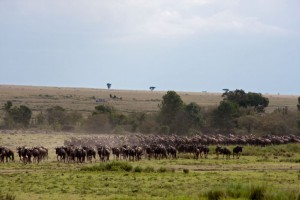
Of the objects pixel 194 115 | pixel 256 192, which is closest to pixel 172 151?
pixel 256 192

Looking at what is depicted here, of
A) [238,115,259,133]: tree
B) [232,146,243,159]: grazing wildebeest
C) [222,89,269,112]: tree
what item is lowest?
[232,146,243,159]: grazing wildebeest

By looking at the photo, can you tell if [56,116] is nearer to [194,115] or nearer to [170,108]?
[170,108]

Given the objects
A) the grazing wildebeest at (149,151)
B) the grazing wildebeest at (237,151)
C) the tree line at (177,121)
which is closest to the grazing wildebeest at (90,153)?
the grazing wildebeest at (149,151)

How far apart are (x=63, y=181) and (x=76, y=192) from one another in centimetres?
457

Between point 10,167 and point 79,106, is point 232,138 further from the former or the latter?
point 79,106

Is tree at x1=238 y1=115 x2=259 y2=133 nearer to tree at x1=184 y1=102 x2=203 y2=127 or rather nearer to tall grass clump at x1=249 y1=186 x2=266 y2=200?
tree at x1=184 y1=102 x2=203 y2=127

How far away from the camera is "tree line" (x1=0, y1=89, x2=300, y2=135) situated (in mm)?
89238

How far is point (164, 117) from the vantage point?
9419cm

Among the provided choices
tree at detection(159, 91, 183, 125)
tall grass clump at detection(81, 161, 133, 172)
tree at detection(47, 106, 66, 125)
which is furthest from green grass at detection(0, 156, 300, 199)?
tree at detection(47, 106, 66, 125)

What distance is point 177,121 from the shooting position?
93000 millimetres

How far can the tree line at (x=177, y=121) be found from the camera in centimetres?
8924

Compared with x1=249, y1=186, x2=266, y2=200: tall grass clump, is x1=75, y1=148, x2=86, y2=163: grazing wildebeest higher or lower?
lower

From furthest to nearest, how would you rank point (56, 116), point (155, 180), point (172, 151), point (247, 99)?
point (247, 99)
point (56, 116)
point (172, 151)
point (155, 180)

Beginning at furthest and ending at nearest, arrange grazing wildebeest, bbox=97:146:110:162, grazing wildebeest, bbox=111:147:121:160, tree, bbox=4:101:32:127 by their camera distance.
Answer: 1. tree, bbox=4:101:32:127
2. grazing wildebeest, bbox=111:147:121:160
3. grazing wildebeest, bbox=97:146:110:162
